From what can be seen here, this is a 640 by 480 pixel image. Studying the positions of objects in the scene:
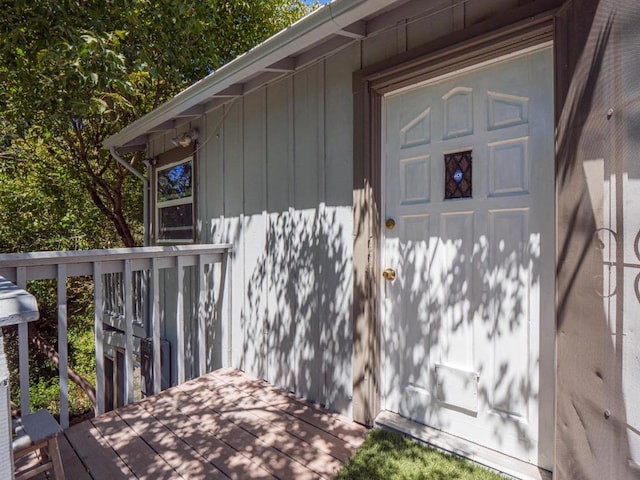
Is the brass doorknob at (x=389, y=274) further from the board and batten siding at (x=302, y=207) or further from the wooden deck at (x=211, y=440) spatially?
the wooden deck at (x=211, y=440)

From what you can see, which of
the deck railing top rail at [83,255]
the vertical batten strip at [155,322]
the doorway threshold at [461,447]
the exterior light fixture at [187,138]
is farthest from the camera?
the exterior light fixture at [187,138]

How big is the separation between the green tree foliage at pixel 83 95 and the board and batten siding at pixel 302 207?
1291 millimetres

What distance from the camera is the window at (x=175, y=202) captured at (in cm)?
441

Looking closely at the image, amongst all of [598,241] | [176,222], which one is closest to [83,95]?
[176,222]

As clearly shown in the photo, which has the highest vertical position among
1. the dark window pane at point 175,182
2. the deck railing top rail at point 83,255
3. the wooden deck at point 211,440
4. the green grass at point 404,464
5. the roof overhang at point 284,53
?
the roof overhang at point 284,53

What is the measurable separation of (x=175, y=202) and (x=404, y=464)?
13.4 feet

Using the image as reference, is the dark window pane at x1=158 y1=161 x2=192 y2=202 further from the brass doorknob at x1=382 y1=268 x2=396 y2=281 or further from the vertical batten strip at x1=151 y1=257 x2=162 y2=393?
the brass doorknob at x1=382 y1=268 x2=396 y2=281

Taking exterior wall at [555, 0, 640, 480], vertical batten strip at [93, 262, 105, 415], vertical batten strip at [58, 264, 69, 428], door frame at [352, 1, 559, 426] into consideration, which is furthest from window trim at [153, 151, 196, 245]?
exterior wall at [555, 0, 640, 480]

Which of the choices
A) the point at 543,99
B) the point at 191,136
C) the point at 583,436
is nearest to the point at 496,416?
the point at 583,436

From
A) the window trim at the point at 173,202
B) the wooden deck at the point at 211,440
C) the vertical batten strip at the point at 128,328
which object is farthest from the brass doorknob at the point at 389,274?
the window trim at the point at 173,202

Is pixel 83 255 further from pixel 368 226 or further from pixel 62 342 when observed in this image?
pixel 368 226

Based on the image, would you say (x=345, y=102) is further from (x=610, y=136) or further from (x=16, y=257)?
(x=16, y=257)

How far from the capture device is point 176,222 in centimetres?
472

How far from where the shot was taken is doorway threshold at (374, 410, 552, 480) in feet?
5.66
